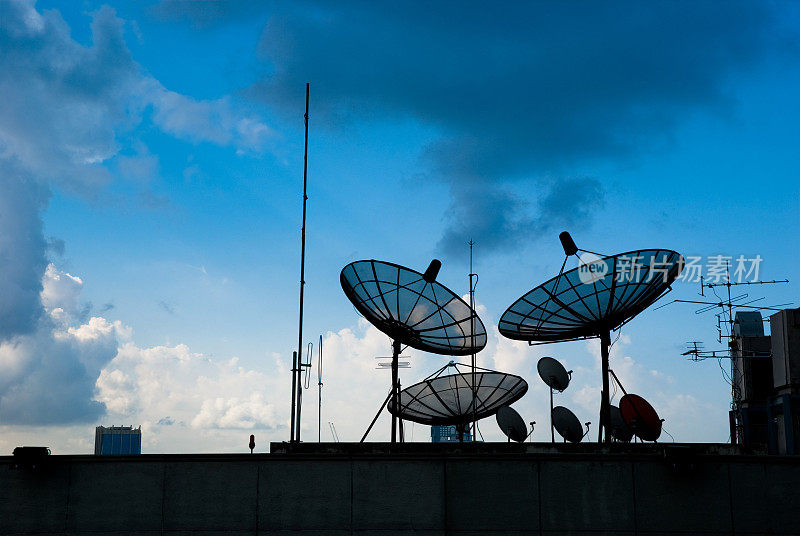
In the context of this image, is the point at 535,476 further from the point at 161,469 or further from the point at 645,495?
the point at 161,469

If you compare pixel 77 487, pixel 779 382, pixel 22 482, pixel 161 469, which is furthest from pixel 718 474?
pixel 779 382

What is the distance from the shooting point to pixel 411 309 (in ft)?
112

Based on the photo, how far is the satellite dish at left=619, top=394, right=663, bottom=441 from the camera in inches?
1337

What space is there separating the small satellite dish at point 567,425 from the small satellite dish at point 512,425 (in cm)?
201

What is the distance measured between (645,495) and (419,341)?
16305 millimetres

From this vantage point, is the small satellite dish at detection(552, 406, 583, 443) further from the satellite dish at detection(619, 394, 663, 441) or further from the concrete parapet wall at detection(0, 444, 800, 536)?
the concrete parapet wall at detection(0, 444, 800, 536)

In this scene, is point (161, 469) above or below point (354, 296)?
below

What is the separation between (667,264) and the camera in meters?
29.5

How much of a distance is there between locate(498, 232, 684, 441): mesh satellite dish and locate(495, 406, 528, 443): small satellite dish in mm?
10848

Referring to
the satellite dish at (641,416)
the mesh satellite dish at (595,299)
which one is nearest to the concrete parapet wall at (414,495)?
the mesh satellite dish at (595,299)

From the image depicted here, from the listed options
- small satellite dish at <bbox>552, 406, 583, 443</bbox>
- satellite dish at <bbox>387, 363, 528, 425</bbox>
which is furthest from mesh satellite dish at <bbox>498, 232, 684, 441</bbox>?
small satellite dish at <bbox>552, 406, 583, 443</bbox>

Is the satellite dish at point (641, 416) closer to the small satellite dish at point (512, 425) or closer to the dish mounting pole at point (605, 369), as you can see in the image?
the dish mounting pole at point (605, 369)

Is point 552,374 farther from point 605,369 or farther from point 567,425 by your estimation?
point 605,369

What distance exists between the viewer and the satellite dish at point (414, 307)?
32875 mm
